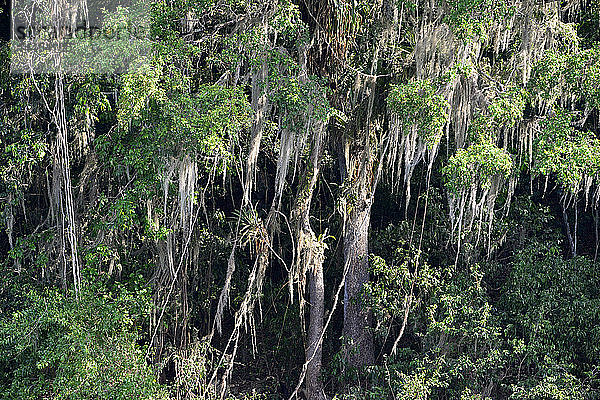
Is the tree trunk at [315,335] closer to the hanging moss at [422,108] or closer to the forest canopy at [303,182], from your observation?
the forest canopy at [303,182]

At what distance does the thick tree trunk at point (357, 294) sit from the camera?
8156 millimetres

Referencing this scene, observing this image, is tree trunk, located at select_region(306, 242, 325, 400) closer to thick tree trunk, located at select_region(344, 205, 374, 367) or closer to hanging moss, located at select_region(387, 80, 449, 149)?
thick tree trunk, located at select_region(344, 205, 374, 367)

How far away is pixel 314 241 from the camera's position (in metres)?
7.79

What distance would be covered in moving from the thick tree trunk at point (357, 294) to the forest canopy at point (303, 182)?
1.1 inches

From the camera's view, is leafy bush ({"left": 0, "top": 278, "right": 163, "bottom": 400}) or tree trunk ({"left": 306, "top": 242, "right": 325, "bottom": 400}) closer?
leafy bush ({"left": 0, "top": 278, "right": 163, "bottom": 400})

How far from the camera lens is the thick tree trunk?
816cm

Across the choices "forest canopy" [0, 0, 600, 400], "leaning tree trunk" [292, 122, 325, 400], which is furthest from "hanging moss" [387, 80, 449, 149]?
"leaning tree trunk" [292, 122, 325, 400]

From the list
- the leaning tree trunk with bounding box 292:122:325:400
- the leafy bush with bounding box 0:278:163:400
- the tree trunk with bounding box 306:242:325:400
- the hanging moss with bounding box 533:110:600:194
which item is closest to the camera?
the hanging moss with bounding box 533:110:600:194

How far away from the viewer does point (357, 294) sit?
27.0ft

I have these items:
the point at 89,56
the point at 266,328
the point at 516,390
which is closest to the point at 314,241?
the point at 266,328

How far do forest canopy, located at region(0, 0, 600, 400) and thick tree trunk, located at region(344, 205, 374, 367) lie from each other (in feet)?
0.09

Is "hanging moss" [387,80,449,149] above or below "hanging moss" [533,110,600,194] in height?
above

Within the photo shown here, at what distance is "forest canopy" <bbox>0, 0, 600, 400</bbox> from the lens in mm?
6305

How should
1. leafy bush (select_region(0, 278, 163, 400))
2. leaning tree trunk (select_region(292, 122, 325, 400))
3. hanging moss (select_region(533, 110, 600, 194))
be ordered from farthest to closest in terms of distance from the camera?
leaning tree trunk (select_region(292, 122, 325, 400)), leafy bush (select_region(0, 278, 163, 400)), hanging moss (select_region(533, 110, 600, 194))
